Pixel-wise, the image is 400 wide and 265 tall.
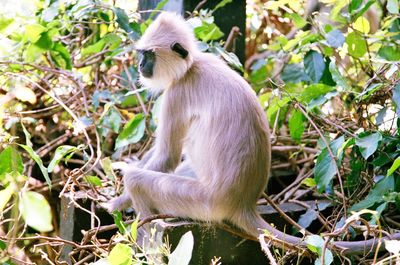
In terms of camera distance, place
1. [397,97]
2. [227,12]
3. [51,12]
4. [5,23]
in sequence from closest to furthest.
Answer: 1. [397,97]
2. [51,12]
3. [5,23]
4. [227,12]

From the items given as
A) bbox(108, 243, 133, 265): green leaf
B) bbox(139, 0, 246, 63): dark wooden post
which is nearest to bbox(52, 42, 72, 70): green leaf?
bbox(139, 0, 246, 63): dark wooden post

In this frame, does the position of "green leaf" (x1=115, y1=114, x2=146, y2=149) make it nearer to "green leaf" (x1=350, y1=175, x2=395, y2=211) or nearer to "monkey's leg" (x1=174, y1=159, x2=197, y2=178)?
"monkey's leg" (x1=174, y1=159, x2=197, y2=178)

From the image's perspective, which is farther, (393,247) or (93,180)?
(93,180)

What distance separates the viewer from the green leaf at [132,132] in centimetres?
467

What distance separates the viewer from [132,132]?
475cm

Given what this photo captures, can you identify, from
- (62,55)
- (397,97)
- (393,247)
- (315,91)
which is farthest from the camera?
(62,55)

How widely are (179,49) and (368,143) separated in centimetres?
122

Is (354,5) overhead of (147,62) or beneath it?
overhead

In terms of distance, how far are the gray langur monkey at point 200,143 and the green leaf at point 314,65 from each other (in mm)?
721

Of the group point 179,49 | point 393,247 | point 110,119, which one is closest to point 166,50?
point 179,49

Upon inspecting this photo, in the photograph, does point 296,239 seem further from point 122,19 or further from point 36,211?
point 36,211

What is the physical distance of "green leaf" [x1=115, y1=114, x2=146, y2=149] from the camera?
4.67 meters

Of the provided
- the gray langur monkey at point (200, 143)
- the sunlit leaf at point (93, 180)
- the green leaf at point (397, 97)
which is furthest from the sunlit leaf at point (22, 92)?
the green leaf at point (397, 97)

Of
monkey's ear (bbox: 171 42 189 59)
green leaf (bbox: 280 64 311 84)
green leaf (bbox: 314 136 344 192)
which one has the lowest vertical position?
green leaf (bbox: 280 64 311 84)
